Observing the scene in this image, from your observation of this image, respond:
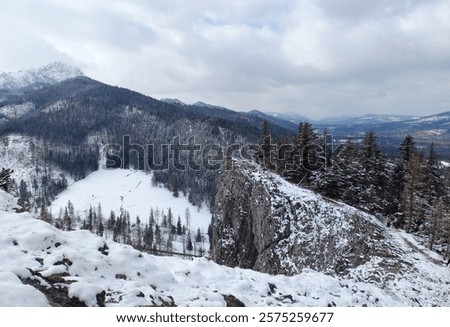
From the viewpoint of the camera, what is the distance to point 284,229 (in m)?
36.2

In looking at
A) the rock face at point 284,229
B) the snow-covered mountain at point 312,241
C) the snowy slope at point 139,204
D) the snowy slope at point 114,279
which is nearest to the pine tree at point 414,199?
the snow-covered mountain at point 312,241

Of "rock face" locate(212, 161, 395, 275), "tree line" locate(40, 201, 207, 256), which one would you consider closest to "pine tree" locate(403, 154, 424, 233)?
"rock face" locate(212, 161, 395, 275)

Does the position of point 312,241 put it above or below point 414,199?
below

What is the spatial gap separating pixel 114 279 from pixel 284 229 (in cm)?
2831

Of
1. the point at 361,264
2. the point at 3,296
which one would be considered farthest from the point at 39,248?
the point at 361,264

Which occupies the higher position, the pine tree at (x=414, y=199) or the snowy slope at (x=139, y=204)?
the pine tree at (x=414, y=199)

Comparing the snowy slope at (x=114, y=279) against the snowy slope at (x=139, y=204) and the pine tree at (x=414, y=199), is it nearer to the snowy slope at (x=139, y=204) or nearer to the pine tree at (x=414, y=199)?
the pine tree at (x=414, y=199)

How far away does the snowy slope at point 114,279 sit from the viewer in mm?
8250

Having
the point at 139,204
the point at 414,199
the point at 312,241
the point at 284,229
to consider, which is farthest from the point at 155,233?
the point at 414,199

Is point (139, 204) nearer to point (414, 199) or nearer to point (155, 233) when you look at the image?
point (155, 233)

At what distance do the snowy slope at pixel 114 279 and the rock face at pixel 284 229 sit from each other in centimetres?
1655

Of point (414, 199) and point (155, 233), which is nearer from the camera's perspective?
point (414, 199)

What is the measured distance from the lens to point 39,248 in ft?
33.6
